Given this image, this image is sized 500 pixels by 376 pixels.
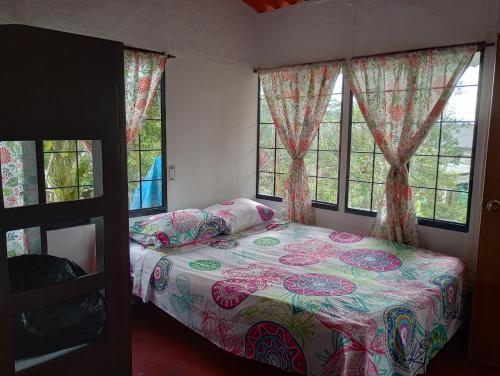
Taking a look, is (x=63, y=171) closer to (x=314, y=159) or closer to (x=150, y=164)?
(x=150, y=164)

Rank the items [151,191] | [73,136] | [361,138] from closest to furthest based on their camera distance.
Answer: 1. [73,136]
2. [151,191]
3. [361,138]

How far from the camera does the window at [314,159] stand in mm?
3988

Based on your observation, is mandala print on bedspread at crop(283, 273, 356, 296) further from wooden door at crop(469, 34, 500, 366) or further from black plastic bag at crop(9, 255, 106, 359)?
black plastic bag at crop(9, 255, 106, 359)

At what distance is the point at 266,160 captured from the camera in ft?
15.2

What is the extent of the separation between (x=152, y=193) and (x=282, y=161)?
1499mm

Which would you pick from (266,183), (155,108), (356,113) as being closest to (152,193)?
(155,108)

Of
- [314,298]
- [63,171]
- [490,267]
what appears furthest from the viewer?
[490,267]

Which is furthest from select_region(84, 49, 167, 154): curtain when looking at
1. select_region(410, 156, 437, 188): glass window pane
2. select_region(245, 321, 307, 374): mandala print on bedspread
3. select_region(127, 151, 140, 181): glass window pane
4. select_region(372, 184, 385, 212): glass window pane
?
select_region(410, 156, 437, 188): glass window pane

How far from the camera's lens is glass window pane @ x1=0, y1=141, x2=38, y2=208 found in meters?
1.20

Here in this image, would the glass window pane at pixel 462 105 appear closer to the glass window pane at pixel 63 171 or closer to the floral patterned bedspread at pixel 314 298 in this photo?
the floral patterned bedspread at pixel 314 298

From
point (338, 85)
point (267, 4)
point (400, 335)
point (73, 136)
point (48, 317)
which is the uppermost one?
point (267, 4)

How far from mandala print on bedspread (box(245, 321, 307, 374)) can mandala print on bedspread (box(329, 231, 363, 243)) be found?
1420 mm

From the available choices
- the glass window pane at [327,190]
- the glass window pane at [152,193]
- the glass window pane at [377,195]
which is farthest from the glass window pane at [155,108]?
the glass window pane at [377,195]

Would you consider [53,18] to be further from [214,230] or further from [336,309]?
[336,309]
